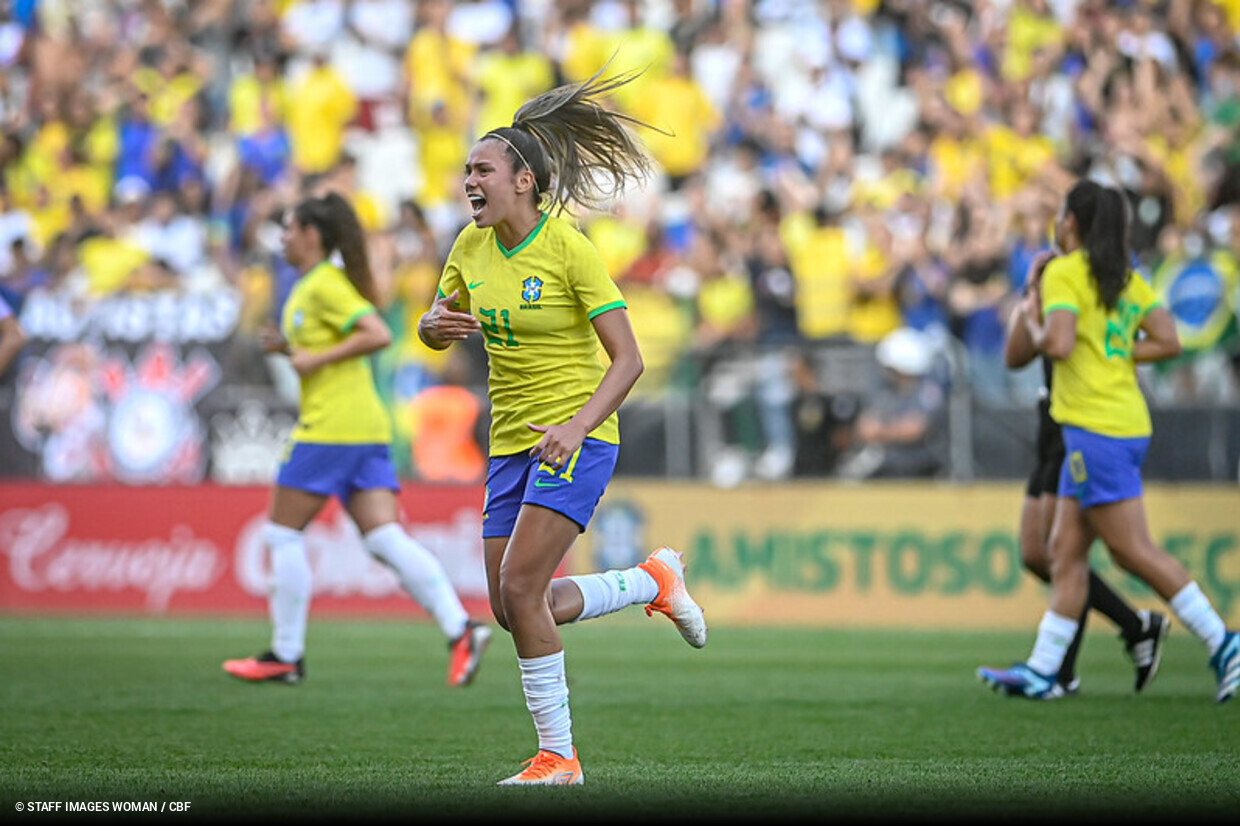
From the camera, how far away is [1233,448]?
15031mm

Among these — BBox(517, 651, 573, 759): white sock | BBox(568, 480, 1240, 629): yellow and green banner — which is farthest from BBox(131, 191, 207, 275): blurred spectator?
BBox(517, 651, 573, 759): white sock

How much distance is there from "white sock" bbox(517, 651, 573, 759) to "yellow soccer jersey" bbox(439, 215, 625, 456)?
0.80m

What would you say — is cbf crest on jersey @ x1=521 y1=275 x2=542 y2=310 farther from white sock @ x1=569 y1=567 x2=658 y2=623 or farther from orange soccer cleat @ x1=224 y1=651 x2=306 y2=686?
orange soccer cleat @ x1=224 y1=651 x2=306 y2=686

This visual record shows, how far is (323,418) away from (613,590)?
12.3 feet

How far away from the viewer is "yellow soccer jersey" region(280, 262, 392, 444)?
10430 mm

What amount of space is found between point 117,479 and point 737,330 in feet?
18.5

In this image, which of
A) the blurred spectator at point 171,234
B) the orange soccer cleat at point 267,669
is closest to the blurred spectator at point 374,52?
the blurred spectator at point 171,234

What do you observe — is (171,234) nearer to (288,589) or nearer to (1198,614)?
(288,589)

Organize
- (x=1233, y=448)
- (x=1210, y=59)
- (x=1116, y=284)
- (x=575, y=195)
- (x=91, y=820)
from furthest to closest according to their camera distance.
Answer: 1. (x=1210, y=59)
2. (x=1233, y=448)
3. (x=1116, y=284)
4. (x=575, y=195)
5. (x=91, y=820)

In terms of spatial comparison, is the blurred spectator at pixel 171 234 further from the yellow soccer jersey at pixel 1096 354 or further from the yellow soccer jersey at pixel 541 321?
the yellow soccer jersey at pixel 541 321

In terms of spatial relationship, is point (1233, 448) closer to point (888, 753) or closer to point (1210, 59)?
point (1210, 59)

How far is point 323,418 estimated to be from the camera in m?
10.5

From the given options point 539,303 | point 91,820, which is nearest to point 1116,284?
point 539,303

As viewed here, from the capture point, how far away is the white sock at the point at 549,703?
6621 millimetres
